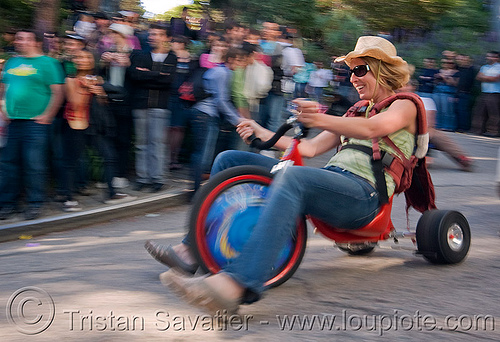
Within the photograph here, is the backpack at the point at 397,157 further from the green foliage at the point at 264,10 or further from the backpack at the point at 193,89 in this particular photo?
the green foliage at the point at 264,10

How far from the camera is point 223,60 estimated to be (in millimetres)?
8242

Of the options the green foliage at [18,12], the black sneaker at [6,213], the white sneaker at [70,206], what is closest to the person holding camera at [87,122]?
the white sneaker at [70,206]

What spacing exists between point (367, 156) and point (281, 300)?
3.18 feet

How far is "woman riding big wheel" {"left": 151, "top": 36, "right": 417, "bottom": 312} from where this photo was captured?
331 centimetres

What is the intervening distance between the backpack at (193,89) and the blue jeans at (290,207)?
403 cm

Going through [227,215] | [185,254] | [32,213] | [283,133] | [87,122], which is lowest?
[32,213]

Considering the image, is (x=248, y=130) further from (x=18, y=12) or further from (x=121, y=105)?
(x=18, y=12)

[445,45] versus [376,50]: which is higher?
[376,50]

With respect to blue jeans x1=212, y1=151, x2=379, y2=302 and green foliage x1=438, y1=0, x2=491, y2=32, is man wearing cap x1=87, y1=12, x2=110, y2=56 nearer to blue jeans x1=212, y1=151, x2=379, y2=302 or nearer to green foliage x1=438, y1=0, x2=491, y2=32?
blue jeans x1=212, y1=151, x2=379, y2=302

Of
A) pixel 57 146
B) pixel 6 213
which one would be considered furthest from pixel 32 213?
pixel 57 146

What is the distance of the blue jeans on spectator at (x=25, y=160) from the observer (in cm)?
711

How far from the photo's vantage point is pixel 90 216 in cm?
720

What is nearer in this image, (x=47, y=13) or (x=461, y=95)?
(x=47, y=13)

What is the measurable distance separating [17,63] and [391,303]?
4.92 m
